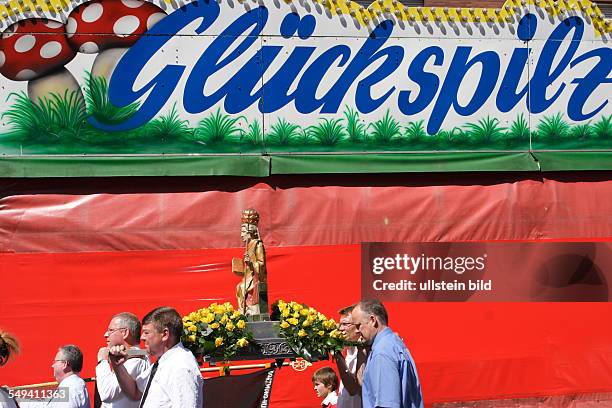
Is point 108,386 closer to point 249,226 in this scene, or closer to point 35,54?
point 249,226

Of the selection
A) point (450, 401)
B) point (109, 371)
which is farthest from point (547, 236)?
point (109, 371)

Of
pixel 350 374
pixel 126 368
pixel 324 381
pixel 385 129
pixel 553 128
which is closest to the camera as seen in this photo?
pixel 126 368

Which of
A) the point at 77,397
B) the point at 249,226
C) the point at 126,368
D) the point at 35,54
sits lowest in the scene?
the point at 77,397

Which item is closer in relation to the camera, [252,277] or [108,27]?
[252,277]

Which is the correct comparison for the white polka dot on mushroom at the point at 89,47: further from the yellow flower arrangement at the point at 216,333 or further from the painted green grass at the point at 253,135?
the yellow flower arrangement at the point at 216,333

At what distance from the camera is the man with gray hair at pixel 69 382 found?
22.2ft

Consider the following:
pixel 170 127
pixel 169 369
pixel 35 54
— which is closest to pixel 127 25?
pixel 35 54

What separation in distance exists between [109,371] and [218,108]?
16.2 feet

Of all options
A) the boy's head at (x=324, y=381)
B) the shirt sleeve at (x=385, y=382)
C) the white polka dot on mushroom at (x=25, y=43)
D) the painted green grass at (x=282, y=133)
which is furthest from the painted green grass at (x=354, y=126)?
the shirt sleeve at (x=385, y=382)

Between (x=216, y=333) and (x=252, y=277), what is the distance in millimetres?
795

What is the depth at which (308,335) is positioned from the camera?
7.32 meters

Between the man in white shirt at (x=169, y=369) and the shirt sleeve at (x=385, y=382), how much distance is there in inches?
40.1

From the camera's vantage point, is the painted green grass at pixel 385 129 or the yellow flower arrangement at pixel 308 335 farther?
the painted green grass at pixel 385 129

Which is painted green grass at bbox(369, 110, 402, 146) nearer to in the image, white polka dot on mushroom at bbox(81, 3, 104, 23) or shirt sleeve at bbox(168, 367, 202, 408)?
white polka dot on mushroom at bbox(81, 3, 104, 23)
